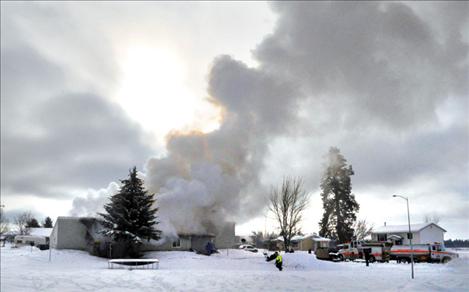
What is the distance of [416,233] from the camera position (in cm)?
7200

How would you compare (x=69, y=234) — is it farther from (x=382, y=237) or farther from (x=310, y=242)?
(x=310, y=242)

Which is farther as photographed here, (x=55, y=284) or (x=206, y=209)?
(x=206, y=209)

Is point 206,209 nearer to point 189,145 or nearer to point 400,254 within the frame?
point 189,145

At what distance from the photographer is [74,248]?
5359cm

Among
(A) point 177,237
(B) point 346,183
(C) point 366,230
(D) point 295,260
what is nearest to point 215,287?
(D) point 295,260

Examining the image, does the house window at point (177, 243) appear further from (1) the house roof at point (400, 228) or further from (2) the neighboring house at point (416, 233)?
(1) the house roof at point (400, 228)

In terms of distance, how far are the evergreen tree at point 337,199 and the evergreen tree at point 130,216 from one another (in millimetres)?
37529

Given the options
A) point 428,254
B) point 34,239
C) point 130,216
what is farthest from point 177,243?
point 34,239

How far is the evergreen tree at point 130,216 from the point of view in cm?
4809

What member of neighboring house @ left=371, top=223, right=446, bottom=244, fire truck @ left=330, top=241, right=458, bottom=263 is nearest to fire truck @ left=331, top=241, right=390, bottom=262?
fire truck @ left=330, top=241, right=458, bottom=263

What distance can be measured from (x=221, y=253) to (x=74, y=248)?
17013 mm

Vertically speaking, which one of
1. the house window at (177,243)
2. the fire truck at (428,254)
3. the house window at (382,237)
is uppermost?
the house window at (382,237)

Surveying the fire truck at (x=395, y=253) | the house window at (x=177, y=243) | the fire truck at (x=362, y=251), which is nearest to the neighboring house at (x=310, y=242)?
the fire truck at (x=362, y=251)

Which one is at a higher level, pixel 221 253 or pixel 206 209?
pixel 206 209
